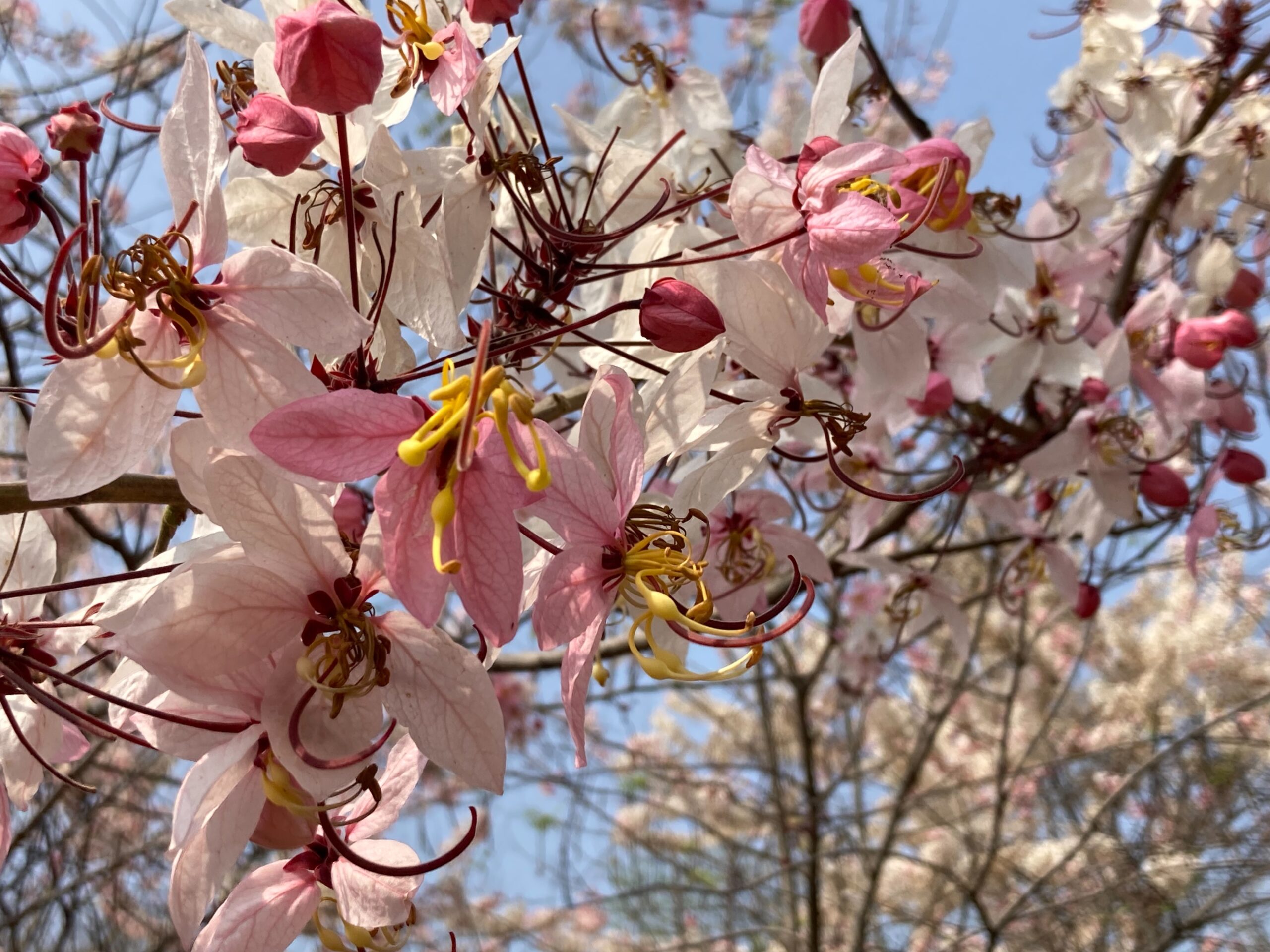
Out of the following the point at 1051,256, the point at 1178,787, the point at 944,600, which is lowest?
the point at 944,600

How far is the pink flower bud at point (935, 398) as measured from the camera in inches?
46.2

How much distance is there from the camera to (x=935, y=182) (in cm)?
70

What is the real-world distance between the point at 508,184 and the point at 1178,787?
8.97 feet

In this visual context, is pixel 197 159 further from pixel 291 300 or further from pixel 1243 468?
pixel 1243 468

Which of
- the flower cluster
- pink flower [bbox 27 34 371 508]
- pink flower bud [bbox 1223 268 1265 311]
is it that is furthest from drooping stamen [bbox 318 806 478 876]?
pink flower bud [bbox 1223 268 1265 311]

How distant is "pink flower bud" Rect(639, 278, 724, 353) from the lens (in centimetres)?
61

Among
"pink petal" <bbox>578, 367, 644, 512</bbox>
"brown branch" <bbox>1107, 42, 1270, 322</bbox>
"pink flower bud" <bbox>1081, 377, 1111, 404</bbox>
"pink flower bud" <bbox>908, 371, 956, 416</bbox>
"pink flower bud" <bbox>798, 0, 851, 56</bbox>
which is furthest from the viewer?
"brown branch" <bbox>1107, 42, 1270, 322</bbox>

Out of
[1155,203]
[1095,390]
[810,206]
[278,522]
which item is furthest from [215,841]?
[1155,203]

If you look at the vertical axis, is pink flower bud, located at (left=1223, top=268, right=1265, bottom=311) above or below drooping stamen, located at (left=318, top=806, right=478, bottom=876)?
above

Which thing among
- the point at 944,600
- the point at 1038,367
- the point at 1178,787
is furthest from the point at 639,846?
the point at 1038,367

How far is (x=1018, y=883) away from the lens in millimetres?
3090

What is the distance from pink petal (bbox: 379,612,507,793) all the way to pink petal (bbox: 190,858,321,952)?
0.17m

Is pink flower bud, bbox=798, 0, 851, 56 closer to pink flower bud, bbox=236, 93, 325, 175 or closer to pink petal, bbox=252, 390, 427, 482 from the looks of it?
pink flower bud, bbox=236, 93, 325, 175

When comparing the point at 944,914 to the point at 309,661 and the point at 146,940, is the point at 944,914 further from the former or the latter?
the point at 309,661
